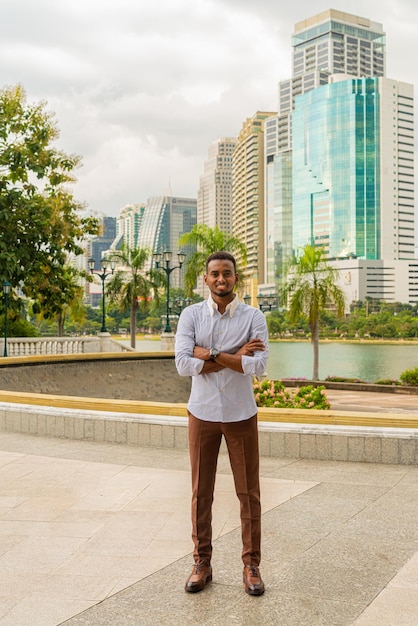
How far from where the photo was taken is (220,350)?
396 centimetres

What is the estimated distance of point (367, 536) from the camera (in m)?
4.98

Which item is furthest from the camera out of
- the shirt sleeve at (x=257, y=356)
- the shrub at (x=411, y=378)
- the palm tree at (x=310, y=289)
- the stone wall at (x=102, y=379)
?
the palm tree at (x=310, y=289)

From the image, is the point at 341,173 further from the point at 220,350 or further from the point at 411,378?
the point at 220,350

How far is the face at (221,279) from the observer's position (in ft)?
13.1

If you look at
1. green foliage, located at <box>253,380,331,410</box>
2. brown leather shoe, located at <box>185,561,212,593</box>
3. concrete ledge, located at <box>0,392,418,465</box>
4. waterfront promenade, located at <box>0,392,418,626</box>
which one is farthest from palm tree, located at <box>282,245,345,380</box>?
brown leather shoe, located at <box>185,561,212,593</box>

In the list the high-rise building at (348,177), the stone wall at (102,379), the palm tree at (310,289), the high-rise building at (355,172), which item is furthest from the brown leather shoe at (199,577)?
the high-rise building at (355,172)

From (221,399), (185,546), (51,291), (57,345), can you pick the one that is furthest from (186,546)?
(57,345)

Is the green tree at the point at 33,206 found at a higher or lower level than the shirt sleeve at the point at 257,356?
higher

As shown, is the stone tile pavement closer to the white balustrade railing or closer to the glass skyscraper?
the white balustrade railing

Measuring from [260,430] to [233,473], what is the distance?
413cm

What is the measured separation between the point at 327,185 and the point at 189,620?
18781 centimetres

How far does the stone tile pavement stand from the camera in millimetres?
3695

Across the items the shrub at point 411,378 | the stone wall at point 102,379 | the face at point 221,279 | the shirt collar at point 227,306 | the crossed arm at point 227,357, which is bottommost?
the shrub at point 411,378

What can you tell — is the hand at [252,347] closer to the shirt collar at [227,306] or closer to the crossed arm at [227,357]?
the crossed arm at [227,357]
